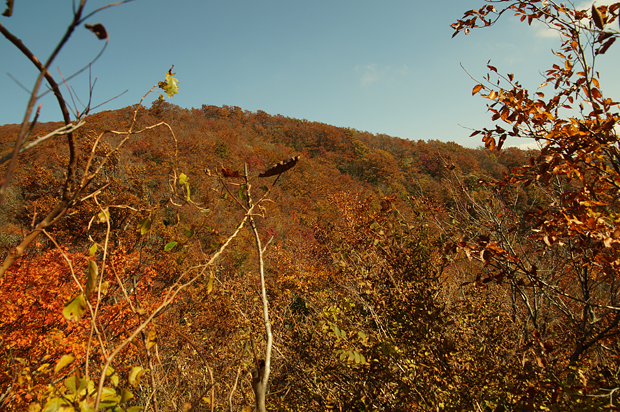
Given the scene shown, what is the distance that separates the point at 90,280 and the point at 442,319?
2.40m

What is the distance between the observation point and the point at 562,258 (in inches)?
111

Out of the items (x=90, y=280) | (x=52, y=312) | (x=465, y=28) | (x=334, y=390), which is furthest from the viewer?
(x=52, y=312)

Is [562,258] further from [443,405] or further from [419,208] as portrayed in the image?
[443,405]

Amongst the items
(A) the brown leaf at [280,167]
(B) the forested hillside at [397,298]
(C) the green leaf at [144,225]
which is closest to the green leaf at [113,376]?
(B) the forested hillside at [397,298]

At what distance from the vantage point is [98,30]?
55 cm

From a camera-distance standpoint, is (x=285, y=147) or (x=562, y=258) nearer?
(x=562, y=258)

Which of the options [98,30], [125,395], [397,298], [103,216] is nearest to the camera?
[98,30]

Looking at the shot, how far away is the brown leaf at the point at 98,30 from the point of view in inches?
21.6

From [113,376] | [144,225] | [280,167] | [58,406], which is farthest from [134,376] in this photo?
[280,167]

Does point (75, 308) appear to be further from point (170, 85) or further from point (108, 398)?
point (170, 85)

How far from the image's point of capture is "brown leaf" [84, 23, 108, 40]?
55 centimetres

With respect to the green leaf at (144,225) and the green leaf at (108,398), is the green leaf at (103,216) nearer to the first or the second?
the green leaf at (144,225)

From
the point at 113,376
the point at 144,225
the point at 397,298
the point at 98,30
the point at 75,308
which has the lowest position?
the point at 397,298

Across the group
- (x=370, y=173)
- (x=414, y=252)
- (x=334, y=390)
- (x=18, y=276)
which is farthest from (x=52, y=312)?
(x=370, y=173)
